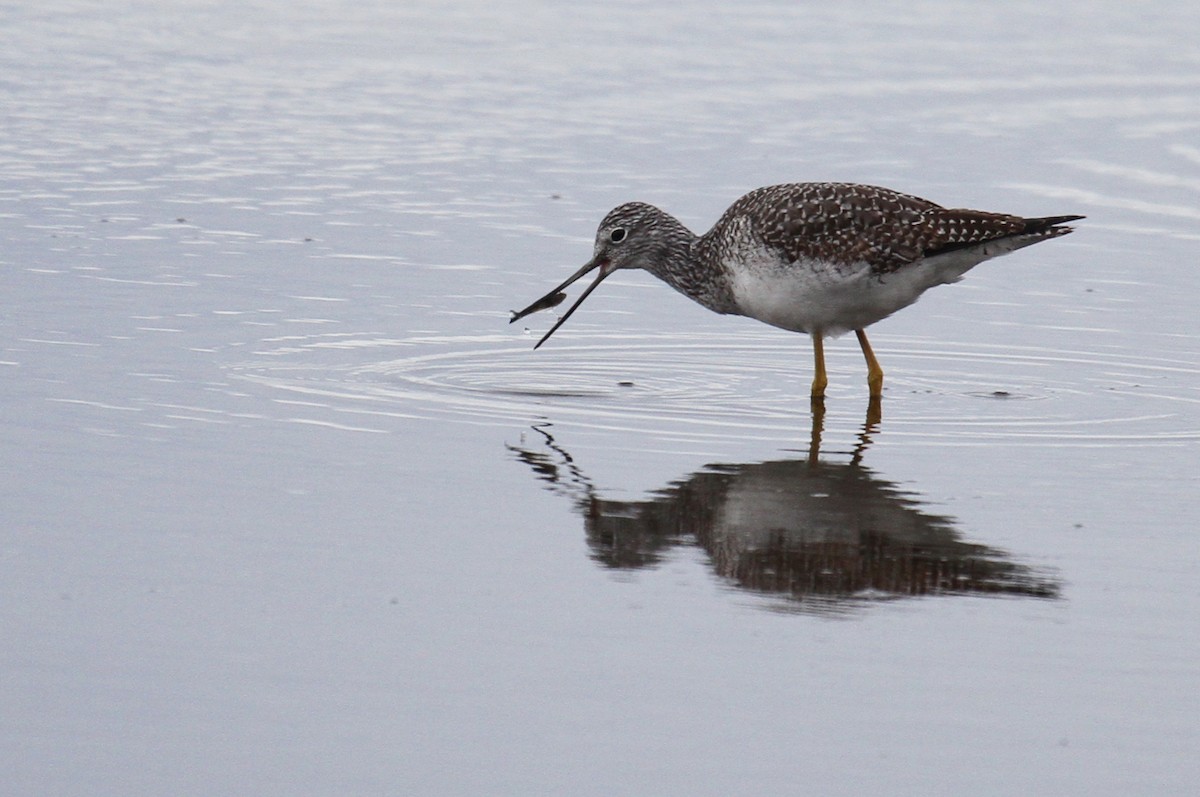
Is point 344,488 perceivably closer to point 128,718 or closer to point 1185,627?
point 128,718

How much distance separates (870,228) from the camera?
33.9 ft

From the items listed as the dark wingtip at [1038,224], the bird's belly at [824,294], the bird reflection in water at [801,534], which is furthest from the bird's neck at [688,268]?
the bird reflection in water at [801,534]

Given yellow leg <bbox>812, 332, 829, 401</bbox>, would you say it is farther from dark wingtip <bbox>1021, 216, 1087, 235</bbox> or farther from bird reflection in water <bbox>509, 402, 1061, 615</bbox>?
bird reflection in water <bbox>509, 402, 1061, 615</bbox>

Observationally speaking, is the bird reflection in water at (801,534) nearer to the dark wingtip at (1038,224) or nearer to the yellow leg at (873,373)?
the yellow leg at (873,373)

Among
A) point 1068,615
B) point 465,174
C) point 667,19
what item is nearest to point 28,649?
point 1068,615

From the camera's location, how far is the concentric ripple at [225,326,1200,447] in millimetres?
9758

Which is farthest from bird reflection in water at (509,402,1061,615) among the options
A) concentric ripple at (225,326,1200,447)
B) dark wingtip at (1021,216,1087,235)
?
dark wingtip at (1021,216,1087,235)

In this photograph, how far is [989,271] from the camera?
44.6 ft

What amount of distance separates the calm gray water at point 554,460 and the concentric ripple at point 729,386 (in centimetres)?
4

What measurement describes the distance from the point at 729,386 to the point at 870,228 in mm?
1115

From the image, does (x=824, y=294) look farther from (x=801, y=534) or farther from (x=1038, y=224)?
(x=801, y=534)

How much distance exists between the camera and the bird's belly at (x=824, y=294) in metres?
10.3

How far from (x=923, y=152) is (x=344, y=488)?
30.7 ft

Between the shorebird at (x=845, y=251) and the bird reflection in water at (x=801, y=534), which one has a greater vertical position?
the shorebird at (x=845, y=251)
